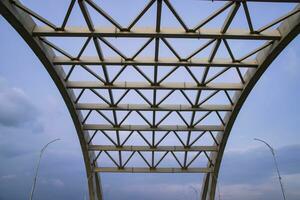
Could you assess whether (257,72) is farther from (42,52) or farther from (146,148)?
(146,148)

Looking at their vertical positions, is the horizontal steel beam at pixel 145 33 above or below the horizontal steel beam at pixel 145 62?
below

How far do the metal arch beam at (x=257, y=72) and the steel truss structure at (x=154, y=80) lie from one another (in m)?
0.05

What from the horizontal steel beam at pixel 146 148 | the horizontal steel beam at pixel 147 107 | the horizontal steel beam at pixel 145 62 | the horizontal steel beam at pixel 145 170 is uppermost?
the horizontal steel beam at pixel 147 107

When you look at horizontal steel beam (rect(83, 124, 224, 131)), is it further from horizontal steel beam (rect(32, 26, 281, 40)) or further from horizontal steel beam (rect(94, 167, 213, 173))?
horizontal steel beam (rect(32, 26, 281, 40))

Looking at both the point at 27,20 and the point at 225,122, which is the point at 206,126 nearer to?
the point at 225,122

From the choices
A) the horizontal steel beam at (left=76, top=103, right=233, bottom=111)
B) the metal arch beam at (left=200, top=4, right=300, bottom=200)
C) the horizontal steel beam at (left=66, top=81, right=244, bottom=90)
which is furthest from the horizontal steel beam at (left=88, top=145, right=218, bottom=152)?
the horizontal steel beam at (left=66, top=81, right=244, bottom=90)

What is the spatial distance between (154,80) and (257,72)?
695 cm

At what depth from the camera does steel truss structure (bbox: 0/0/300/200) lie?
15461 mm

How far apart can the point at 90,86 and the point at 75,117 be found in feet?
18.0

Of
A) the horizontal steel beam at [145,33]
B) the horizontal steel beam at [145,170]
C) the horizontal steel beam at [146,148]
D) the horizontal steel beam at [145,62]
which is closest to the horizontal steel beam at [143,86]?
the horizontal steel beam at [145,62]

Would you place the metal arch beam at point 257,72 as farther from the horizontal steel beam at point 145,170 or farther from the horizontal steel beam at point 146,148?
the horizontal steel beam at point 145,170

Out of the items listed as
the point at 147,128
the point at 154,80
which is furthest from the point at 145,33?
the point at 147,128

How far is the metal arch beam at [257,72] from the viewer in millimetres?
15695

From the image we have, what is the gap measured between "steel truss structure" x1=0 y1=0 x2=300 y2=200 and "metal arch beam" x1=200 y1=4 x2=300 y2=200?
51mm
